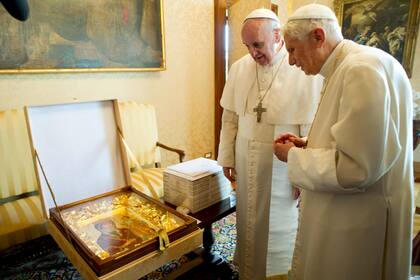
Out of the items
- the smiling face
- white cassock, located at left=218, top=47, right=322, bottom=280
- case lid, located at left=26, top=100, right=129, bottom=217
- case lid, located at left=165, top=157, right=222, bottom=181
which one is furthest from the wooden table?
the smiling face

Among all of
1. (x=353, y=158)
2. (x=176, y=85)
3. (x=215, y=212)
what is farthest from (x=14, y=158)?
(x=353, y=158)

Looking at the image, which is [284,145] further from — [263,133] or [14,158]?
[14,158]

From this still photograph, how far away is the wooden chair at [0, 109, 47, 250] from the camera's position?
2.02m

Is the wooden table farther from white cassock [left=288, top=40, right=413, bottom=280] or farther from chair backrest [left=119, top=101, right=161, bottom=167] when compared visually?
chair backrest [left=119, top=101, right=161, bottom=167]

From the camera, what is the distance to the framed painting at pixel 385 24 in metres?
3.77

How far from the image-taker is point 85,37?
8.91 ft

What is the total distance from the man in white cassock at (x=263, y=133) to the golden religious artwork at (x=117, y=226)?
0.67 meters

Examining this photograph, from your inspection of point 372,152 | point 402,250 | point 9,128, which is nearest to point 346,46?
point 372,152

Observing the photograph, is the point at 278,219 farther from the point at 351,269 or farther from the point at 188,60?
the point at 188,60

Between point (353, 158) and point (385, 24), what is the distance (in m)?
3.83

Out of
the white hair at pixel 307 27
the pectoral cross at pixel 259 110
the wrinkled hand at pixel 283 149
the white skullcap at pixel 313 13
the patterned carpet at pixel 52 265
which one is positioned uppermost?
the white skullcap at pixel 313 13

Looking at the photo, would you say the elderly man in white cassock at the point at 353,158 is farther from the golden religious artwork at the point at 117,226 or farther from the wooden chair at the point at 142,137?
the wooden chair at the point at 142,137

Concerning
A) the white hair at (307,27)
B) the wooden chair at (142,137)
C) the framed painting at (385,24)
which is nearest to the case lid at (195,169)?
the wooden chair at (142,137)

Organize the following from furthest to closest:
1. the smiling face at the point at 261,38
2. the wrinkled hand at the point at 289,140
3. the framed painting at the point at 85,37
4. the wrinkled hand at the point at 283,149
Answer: the framed painting at the point at 85,37, the smiling face at the point at 261,38, the wrinkled hand at the point at 289,140, the wrinkled hand at the point at 283,149
